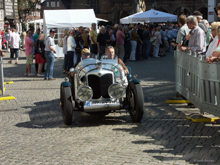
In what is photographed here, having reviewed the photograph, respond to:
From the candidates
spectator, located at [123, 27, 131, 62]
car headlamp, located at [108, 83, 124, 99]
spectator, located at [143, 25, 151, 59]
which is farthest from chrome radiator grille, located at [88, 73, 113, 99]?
spectator, located at [143, 25, 151, 59]

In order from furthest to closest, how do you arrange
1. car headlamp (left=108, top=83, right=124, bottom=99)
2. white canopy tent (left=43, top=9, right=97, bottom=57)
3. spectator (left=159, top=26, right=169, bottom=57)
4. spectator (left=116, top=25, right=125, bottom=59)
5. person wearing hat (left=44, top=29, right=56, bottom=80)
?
spectator (left=159, top=26, right=169, bottom=57)
white canopy tent (left=43, top=9, right=97, bottom=57)
spectator (left=116, top=25, right=125, bottom=59)
person wearing hat (left=44, top=29, right=56, bottom=80)
car headlamp (left=108, top=83, right=124, bottom=99)

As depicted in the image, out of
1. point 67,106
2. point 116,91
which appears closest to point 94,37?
point 116,91

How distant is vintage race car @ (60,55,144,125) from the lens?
849 centimetres

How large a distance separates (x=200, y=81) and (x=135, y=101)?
4.01ft

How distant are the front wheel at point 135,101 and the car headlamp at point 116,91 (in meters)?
0.19

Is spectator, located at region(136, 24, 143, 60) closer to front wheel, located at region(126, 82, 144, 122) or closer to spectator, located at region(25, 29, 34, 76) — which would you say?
spectator, located at region(25, 29, 34, 76)

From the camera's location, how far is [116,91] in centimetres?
866

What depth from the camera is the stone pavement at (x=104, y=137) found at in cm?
627

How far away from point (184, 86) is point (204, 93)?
224cm

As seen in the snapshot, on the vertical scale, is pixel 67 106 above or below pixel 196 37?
below

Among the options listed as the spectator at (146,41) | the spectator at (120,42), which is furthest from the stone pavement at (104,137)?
the spectator at (146,41)

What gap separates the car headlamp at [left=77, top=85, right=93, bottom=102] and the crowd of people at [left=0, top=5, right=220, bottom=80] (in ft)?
4.61

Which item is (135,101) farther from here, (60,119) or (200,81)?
(60,119)

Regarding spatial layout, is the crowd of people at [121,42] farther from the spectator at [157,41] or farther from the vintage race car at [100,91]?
the vintage race car at [100,91]
